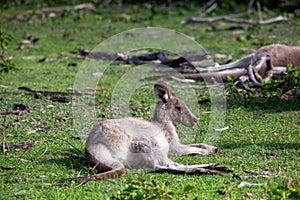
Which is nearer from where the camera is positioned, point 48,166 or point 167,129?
point 48,166

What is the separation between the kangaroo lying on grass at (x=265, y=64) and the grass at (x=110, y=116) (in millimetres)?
704

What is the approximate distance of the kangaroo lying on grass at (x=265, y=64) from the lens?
328 inches

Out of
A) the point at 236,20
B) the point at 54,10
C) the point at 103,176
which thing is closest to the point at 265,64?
the point at 103,176

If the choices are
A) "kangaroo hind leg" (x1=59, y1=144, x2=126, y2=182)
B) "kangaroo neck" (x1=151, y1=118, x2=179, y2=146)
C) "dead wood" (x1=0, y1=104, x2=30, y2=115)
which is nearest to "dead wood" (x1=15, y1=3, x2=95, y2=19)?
"dead wood" (x1=0, y1=104, x2=30, y2=115)

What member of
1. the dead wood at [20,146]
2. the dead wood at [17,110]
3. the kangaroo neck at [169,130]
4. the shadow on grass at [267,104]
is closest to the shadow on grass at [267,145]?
the kangaroo neck at [169,130]

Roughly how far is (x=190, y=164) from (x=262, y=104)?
2.67 metres

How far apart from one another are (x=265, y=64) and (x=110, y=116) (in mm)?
2708

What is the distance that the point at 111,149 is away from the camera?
15.7 ft

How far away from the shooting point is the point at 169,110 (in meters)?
5.36

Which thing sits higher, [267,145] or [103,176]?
[103,176]

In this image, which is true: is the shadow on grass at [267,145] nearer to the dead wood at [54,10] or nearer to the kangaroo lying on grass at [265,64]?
the kangaroo lying on grass at [265,64]

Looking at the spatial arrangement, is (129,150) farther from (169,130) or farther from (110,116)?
(110,116)

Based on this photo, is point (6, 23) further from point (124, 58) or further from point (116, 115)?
point (116, 115)

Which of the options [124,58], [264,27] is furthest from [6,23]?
[264,27]
